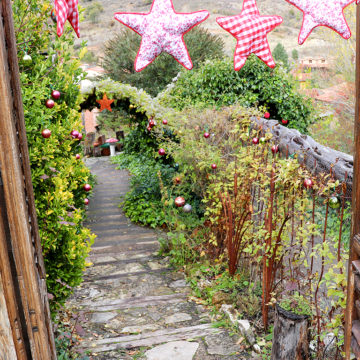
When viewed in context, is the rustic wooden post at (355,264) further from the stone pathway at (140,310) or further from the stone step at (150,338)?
the stone step at (150,338)

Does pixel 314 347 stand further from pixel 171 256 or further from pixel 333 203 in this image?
pixel 171 256

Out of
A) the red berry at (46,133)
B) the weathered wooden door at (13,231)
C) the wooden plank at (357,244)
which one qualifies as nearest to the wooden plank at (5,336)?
the weathered wooden door at (13,231)

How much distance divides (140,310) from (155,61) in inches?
576

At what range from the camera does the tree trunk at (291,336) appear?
2.73m

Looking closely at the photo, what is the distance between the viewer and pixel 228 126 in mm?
5473

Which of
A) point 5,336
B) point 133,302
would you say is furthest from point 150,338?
point 5,336

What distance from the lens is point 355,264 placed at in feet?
6.13

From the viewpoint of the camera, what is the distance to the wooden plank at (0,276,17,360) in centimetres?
176

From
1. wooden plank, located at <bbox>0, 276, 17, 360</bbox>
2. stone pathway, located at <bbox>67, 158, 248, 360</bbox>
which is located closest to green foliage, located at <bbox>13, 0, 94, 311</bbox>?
stone pathway, located at <bbox>67, 158, 248, 360</bbox>

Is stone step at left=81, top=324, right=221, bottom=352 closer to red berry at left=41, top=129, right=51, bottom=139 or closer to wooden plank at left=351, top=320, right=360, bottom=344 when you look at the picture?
wooden plank at left=351, top=320, right=360, bottom=344

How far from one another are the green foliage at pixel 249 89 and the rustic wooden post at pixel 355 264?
650cm

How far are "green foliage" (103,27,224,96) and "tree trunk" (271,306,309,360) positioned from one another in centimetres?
1515

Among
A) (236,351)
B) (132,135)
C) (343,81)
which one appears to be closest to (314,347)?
(236,351)

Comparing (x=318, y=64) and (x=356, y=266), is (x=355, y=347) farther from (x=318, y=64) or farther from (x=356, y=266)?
(x=318, y=64)
